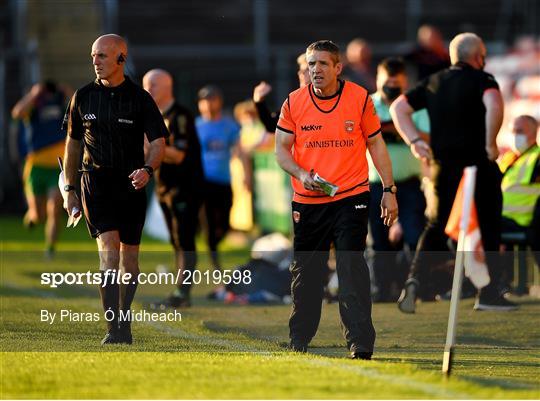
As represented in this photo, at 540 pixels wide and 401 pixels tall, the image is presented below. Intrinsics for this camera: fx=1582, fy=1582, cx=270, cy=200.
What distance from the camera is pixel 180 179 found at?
14320mm

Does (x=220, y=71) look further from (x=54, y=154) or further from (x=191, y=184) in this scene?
(x=191, y=184)

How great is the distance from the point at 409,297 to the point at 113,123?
3455 millimetres

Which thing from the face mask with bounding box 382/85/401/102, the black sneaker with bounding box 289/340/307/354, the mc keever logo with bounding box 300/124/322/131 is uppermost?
the face mask with bounding box 382/85/401/102

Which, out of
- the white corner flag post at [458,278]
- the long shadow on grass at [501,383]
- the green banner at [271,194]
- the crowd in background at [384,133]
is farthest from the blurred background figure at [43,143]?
the long shadow on grass at [501,383]

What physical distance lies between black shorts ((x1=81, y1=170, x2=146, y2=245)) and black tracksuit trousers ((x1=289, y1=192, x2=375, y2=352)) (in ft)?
4.00

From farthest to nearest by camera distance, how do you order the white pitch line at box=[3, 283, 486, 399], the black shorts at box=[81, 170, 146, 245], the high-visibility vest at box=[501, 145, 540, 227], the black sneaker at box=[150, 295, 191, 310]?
1. the high-visibility vest at box=[501, 145, 540, 227]
2. the black sneaker at box=[150, 295, 191, 310]
3. the black shorts at box=[81, 170, 146, 245]
4. the white pitch line at box=[3, 283, 486, 399]

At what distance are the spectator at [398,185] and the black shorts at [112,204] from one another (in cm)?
350

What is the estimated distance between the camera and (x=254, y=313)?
43.8 feet

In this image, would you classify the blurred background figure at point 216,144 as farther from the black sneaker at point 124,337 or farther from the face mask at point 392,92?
the black sneaker at point 124,337

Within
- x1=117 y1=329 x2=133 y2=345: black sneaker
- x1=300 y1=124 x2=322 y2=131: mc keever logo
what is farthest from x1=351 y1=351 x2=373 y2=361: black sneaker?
x1=117 y1=329 x2=133 y2=345: black sneaker

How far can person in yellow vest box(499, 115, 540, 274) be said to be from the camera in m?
14.4

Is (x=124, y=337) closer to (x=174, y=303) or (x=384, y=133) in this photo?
(x=174, y=303)

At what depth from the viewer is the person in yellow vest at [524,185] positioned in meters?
14.4

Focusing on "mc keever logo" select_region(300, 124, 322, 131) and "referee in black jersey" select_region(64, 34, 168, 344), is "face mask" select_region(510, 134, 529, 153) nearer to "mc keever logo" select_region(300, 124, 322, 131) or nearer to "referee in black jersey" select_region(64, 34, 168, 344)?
"referee in black jersey" select_region(64, 34, 168, 344)
